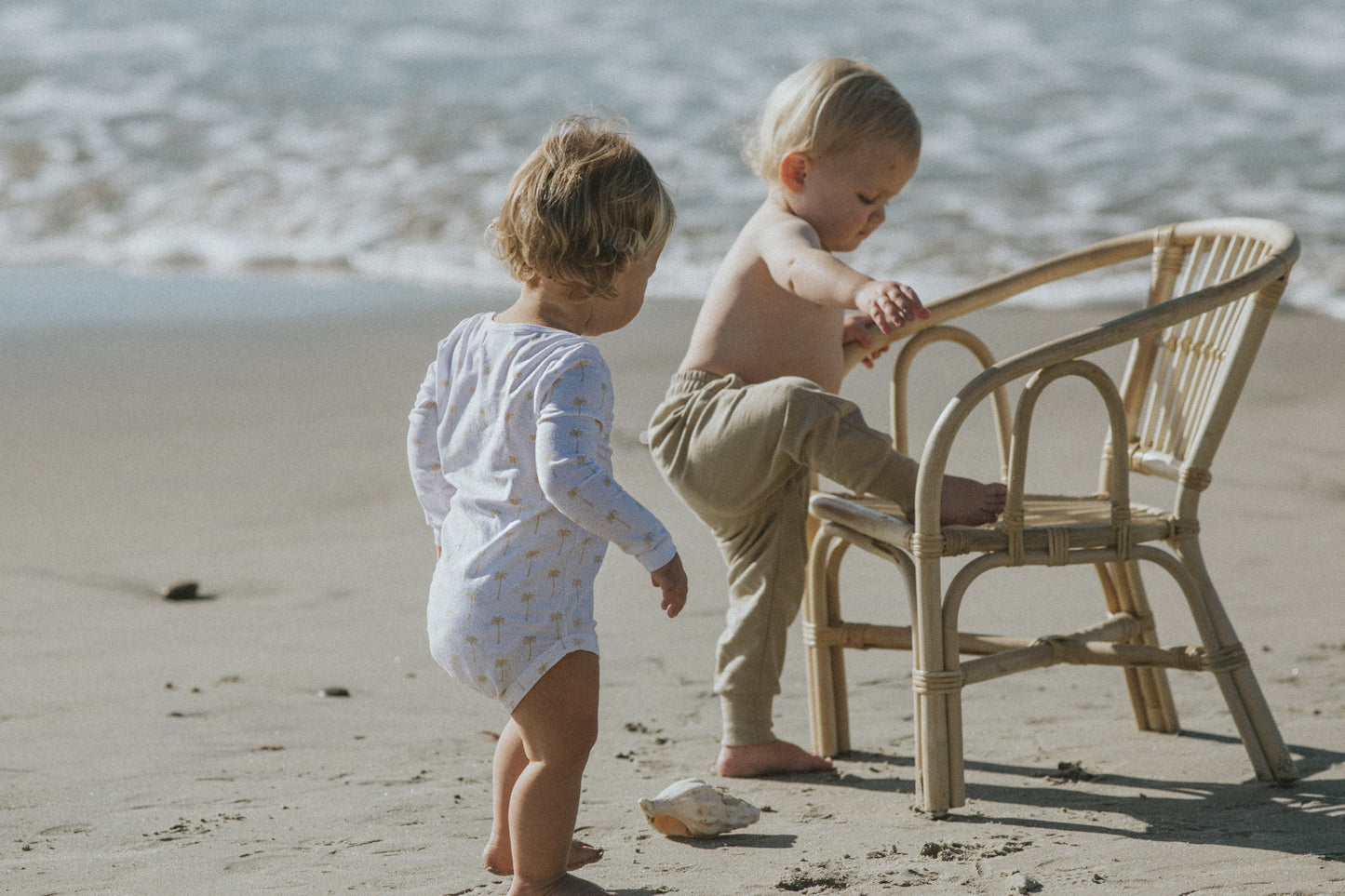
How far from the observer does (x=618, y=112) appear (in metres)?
7.04

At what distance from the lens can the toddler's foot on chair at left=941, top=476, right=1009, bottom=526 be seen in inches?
92.0

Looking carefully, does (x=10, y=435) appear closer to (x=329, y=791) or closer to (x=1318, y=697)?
(x=329, y=791)

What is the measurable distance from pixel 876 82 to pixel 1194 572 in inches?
41.4

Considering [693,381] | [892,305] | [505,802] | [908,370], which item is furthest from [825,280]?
[505,802]

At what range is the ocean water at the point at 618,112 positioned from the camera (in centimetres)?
874

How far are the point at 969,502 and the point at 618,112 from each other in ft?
16.7

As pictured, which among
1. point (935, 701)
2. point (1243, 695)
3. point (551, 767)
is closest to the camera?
point (551, 767)

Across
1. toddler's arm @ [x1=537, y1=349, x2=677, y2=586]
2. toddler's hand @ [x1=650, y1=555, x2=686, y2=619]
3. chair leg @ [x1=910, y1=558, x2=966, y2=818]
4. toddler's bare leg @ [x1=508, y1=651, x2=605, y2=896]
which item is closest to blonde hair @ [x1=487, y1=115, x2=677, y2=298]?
toddler's arm @ [x1=537, y1=349, x2=677, y2=586]

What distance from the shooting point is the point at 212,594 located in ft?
11.6

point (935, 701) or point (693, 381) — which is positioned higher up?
point (693, 381)

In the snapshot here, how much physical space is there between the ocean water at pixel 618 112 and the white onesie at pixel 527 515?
18.5 ft

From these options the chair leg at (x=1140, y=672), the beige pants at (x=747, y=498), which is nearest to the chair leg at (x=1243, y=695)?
the chair leg at (x=1140, y=672)

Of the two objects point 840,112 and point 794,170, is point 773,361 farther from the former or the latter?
point 840,112

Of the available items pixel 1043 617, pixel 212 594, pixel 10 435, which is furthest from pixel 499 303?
pixel 1043 617
